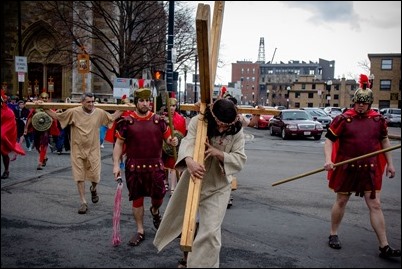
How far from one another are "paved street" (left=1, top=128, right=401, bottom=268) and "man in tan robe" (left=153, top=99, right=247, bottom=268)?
0.68m

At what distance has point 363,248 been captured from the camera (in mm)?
5188

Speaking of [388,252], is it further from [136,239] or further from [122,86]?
[122,86]

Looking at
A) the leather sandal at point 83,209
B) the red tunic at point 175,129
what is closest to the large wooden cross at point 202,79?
the leather sandal at point 83,209

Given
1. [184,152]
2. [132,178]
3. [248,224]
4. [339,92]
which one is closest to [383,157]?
[248,224]

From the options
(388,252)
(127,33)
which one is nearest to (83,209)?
(388,252)

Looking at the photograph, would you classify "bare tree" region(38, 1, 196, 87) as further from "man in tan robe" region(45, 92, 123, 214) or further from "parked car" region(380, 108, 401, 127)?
"man in tan robe" region(45, 92, 123, 214)

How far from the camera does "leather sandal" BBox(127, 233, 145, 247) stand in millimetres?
5234

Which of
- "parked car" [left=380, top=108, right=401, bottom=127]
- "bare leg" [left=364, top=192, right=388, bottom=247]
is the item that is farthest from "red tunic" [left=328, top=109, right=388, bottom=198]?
"parked car" [left=380, top=108, right=401, bottom=127]

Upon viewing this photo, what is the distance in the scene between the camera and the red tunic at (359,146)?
5059mm

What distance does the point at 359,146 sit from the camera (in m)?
5.07

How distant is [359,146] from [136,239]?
280cm

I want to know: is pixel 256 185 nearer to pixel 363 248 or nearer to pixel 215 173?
pixel 363 248

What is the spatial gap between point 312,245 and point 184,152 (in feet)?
7.27

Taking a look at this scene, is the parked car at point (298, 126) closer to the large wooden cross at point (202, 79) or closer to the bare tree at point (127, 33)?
the bare tree at point (127, 33)
